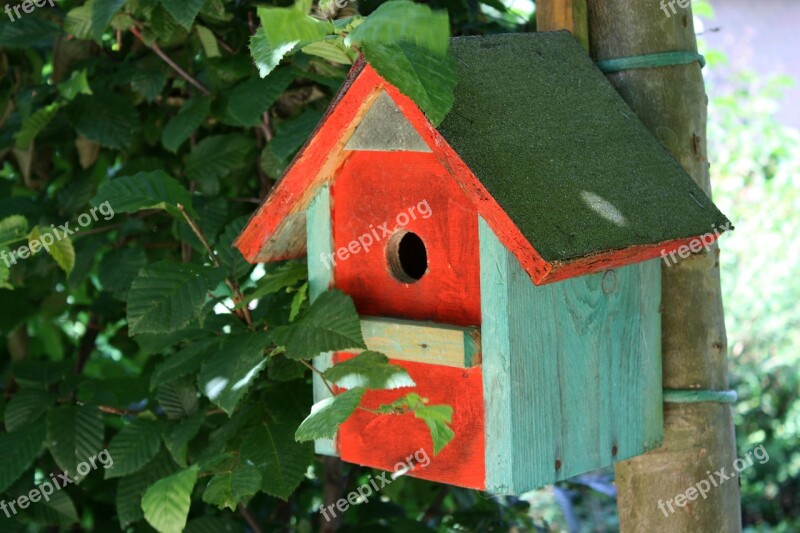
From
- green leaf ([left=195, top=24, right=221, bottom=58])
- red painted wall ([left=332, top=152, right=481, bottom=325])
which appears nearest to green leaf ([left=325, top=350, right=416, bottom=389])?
red painted wall ([left=332, top=152, right=481, bottom=325])

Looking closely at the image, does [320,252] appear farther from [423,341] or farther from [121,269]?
[121,269]

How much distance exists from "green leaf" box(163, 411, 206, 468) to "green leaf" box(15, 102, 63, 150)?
714 mm

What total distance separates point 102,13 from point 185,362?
640 millimetres

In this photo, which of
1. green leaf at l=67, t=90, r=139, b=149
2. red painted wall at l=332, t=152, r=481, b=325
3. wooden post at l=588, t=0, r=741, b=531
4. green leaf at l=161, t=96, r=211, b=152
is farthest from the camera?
green leaf at l=67, t=90, r=139, b=149

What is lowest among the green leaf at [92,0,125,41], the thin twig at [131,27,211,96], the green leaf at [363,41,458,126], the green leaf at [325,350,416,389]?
the green leaf at [325,350,416,389]

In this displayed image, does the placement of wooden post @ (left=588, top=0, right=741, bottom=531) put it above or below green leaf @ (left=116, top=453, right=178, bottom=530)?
above

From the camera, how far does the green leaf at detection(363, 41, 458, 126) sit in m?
1.31

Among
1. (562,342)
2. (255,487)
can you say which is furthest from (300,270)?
(562,342)

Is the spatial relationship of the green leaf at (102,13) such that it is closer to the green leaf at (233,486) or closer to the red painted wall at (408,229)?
the red painted wall at (408,229)

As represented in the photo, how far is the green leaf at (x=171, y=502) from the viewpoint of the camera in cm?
164

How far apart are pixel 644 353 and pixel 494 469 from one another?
1.15 feet

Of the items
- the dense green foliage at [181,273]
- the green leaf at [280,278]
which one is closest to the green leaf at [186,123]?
the dense green foliage at [181,273]

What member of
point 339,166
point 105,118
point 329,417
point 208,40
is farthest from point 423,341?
point 105,118

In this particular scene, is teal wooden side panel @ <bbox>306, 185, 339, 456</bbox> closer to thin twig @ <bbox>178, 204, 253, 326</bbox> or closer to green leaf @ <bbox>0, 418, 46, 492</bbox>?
thin twig @ <bbox>178, 204, 253, 326</bbox>
